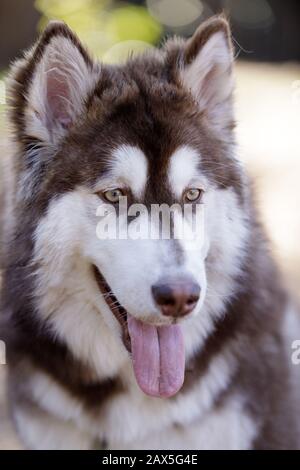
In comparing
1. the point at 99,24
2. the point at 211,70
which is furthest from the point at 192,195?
Answer: the point at 99,24

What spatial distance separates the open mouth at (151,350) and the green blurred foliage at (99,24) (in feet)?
9.25

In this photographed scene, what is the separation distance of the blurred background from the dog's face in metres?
2.04

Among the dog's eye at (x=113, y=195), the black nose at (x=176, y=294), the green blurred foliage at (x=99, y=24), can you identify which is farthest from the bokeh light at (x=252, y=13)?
the black nose at (x=176, y=294)

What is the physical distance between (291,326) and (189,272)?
142cm

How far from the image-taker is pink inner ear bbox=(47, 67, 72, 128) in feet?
9.26

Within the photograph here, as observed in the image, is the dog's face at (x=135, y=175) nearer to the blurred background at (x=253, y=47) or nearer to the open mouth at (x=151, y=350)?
the open mouth at (x=151, y=350)

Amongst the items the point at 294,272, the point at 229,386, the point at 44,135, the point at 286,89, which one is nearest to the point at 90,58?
the point at 44,135

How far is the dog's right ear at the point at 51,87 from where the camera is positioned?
2.75m

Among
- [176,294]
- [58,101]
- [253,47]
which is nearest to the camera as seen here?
[176,294]

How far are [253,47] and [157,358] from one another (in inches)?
251

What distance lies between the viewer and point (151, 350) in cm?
279

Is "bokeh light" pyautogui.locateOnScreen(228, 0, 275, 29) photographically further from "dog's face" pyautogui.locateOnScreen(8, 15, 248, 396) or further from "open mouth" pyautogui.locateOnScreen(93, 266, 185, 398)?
"open mouth" pyautogui.locateOnScreen(93, 266, 185, 398)

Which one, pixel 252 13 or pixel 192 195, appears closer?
pixel 192 195

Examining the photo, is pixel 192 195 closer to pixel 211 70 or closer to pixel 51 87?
pixel 211 70
